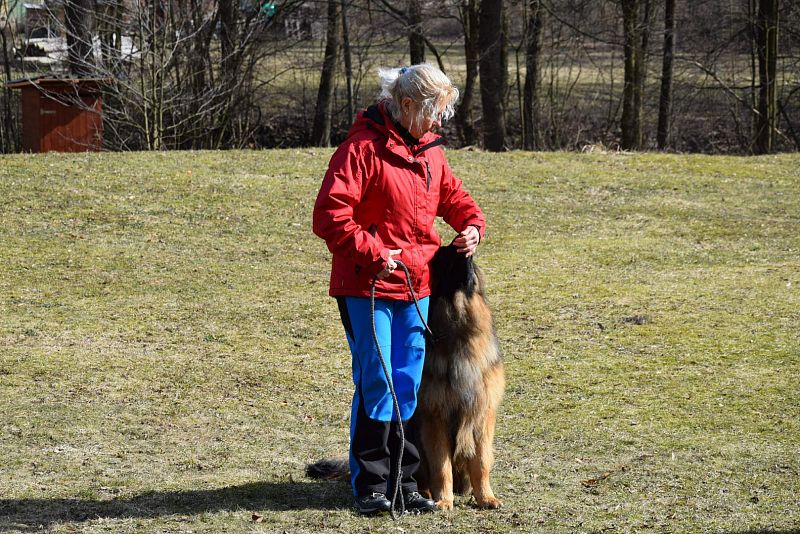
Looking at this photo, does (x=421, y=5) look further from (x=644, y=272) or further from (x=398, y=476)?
(x=398, y=476)

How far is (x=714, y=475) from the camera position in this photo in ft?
16.5

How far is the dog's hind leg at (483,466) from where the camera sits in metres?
4.38

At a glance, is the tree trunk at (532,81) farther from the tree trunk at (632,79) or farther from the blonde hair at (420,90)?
the blonde hair at (420,90)

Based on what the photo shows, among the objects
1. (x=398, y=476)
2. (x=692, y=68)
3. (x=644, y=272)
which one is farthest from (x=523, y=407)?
(x=692, y=68)

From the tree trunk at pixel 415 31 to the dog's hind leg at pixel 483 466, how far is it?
61.6ft

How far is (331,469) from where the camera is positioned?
16.0 feet

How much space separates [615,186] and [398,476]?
9985 millimetres

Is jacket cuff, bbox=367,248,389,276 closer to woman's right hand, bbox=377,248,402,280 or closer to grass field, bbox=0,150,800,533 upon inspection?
woman's right hand, bbox=377,248,402,280

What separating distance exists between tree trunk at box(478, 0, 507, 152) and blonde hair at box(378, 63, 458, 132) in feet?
54.4

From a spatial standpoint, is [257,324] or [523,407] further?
[257,324]

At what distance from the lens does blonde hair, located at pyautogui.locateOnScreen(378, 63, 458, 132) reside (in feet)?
13.2

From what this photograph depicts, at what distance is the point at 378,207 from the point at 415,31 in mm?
19244

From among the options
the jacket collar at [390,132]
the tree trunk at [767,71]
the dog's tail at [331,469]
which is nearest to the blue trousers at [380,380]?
the dog's tail at [331,469]

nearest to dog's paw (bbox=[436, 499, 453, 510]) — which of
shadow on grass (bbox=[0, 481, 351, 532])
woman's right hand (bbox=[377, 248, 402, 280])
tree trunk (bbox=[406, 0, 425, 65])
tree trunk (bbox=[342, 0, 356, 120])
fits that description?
shadow on grass (bbox=[0, 481, 351, 532])
